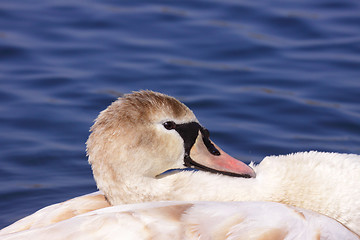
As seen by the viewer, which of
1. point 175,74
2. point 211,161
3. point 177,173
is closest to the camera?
point 177,173

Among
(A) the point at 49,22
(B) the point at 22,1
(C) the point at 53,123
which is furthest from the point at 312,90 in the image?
(B) the point at 22,1

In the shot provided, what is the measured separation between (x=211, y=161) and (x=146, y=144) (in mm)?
438

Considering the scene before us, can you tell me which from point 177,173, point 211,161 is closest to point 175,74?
point 211,161

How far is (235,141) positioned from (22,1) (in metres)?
4.52

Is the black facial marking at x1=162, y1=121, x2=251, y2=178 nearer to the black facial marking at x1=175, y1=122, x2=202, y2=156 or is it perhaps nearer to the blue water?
the black facial marking at x1=175, y1=122, x2=202, y2=156

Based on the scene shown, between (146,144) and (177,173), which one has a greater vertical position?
(146,144)

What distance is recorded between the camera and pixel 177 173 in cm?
412

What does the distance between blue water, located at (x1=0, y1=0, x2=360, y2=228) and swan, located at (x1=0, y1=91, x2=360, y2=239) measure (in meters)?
1.79

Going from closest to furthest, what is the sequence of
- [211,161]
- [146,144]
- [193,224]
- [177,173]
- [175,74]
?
[193,224] → [146,144] → [177,173] → [211,161] → [175,74]

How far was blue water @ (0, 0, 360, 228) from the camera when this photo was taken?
656 centimetres

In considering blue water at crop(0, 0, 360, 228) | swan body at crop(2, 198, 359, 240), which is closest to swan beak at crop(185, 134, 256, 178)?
swan body at crop(2, 198, 359, 240)

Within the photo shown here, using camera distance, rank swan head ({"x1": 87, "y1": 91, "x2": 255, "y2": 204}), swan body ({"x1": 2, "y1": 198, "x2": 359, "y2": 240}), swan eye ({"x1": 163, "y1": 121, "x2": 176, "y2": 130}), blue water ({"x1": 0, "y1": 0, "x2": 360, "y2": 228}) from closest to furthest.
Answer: swan body ({"x1": 2, "y1": 198, "x2": 359, "y2": 240}) < swan head ({"x1": 87, "y1": 91, "x2": 255, "y2": 204}) < swan eye ({"x1": 163, "y1": 121, "x2": 176, "y2": 130}) < blue water ({"x1": 0, "y1": 0, "x2": 360, "y2": 228})

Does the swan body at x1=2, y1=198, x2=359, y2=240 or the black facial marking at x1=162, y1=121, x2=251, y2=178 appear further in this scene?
the black facial marking at x1=162, y1=121, x2=251, y2=178

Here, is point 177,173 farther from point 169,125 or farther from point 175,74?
point 175,74
